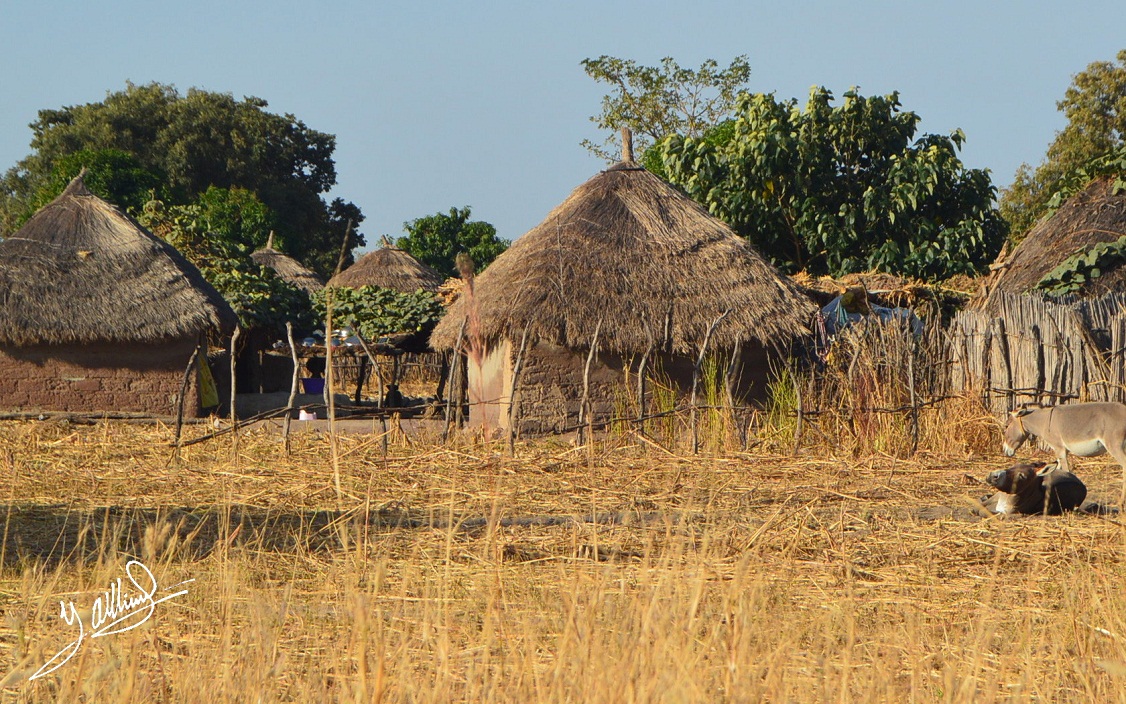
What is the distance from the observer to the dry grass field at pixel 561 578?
104 inches

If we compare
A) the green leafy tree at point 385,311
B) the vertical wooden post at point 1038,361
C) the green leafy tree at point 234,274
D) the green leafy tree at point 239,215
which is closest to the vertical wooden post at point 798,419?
the vertical wooden post at point 1038,361

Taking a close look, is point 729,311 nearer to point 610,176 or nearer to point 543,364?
point 543,364

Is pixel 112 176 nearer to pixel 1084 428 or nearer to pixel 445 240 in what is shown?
pixel 445 240

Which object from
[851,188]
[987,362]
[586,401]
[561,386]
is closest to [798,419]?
[586,401]

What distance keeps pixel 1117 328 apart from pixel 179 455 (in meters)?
7.19

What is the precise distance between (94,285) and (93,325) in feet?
2.40

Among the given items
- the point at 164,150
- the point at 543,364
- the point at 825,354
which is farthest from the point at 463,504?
the point at 164,150

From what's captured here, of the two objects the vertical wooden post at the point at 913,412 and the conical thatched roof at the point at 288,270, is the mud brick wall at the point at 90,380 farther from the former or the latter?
the conical thatched roof at the point at 288,270

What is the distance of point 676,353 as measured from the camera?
33.3 feet

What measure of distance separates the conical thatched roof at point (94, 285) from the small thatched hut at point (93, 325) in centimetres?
1

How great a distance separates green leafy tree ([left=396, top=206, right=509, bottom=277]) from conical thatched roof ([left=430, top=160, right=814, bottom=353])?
17.2 m

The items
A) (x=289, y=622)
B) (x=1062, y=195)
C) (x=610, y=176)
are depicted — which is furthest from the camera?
(x=1062, y=195)

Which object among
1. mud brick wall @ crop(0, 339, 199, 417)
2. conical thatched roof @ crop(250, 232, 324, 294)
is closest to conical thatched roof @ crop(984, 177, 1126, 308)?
mud brick wall @ crop(0, 339, 199, 417)

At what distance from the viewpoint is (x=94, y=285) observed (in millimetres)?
13172
